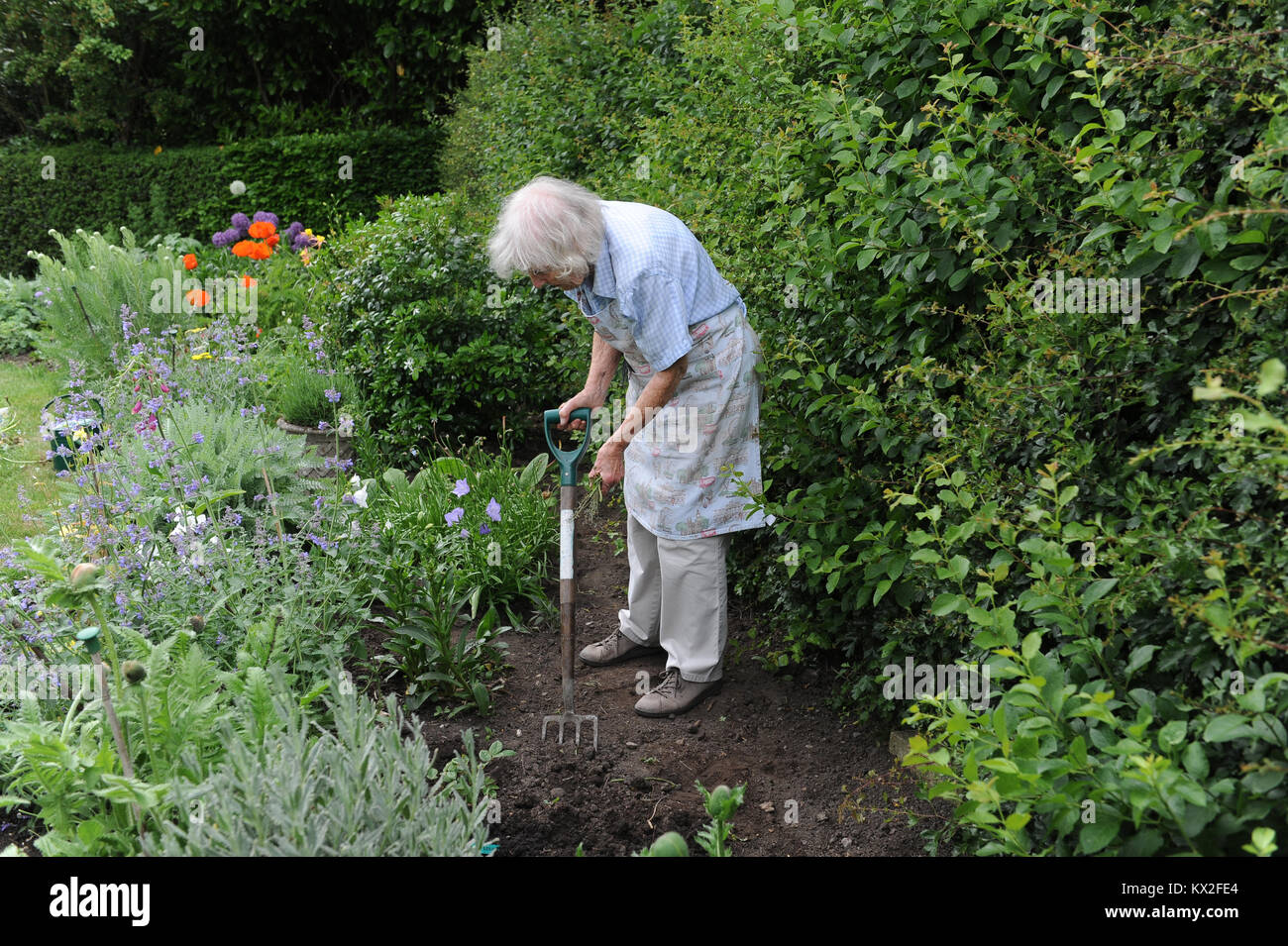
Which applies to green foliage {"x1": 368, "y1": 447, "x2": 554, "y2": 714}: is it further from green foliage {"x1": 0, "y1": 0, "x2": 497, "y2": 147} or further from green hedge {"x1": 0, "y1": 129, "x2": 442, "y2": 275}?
green foliage {"x1": 0, "y1": 0, "x2": 497, "y2": 147}

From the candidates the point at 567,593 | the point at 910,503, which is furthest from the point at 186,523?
the point at 910,503

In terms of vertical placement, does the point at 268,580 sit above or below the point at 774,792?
above

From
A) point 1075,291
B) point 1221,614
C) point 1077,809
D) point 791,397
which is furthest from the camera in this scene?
point 791,397

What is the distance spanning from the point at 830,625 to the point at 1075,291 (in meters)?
1.32

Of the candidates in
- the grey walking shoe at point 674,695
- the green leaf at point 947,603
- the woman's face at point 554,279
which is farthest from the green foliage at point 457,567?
the green leaf at point 947,603

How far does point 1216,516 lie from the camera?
1.77 metres

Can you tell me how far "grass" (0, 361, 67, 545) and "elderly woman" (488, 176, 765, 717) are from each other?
225 centimetres

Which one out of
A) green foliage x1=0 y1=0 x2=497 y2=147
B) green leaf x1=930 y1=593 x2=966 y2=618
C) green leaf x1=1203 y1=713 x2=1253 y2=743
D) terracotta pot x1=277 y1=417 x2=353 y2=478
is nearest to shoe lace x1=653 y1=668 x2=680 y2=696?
green leaf x1=930 y1=593 x2=966 y2=618

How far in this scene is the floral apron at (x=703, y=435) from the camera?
3029 millimetres

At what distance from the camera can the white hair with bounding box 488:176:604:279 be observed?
269 cm

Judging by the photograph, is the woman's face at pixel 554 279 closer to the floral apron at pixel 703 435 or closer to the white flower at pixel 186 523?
the floral apron at pixel 703 435

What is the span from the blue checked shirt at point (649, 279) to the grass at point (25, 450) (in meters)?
2.39
